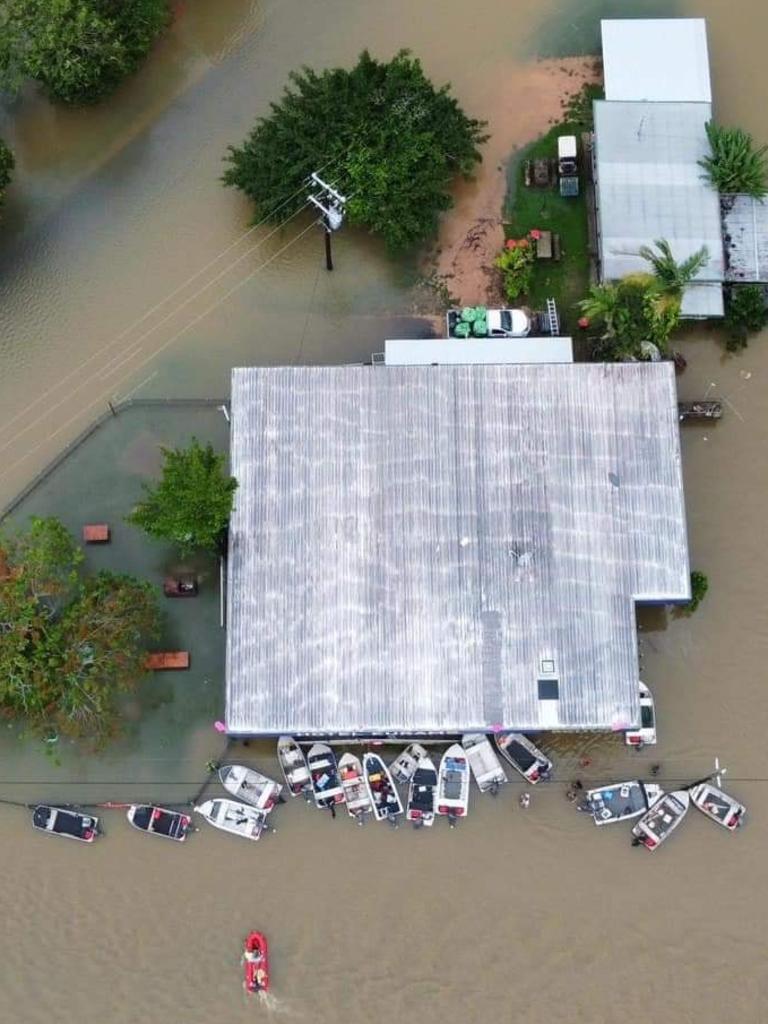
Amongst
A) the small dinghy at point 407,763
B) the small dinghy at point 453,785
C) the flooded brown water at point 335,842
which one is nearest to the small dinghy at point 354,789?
the flooded brown water at point 335,842

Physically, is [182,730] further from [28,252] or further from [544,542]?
[28,252]

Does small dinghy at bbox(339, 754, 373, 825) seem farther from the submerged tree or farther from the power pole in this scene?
the submerged tree

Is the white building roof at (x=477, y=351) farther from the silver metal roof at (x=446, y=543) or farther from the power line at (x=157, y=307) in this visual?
the power line at (x=157, y=307)

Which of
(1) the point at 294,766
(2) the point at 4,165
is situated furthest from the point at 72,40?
(1) the point at 294,766

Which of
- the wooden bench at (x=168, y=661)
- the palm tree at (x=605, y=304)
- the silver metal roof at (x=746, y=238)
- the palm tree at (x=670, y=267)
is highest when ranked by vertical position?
the silver metal roof at (x=746, y=238)

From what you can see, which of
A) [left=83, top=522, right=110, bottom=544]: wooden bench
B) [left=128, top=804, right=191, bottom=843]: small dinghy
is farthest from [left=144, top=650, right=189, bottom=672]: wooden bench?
[left=128, top=804, right=191, bottom=843]: small dinghy

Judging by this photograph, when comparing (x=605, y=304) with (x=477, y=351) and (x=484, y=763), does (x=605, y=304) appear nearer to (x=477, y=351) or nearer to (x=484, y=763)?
(x=477, y=351)

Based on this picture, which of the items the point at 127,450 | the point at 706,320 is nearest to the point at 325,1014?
the point at 127,450
